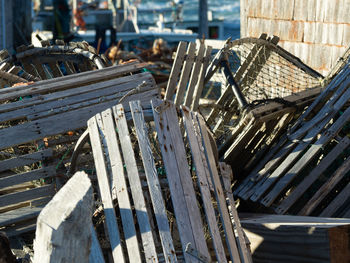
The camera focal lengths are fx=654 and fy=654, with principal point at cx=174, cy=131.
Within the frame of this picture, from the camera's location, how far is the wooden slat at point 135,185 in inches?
127

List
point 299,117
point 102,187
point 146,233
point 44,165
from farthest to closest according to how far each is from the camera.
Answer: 1. point 299,117
2. point 44,165
3. point 102,187
4. point 146,233

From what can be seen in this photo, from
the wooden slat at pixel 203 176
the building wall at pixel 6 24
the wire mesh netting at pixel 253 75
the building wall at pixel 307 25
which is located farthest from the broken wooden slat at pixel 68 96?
the building wall at pixel 6 24

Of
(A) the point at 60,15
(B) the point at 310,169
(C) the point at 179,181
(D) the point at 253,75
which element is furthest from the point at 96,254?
(A) the point at 60,15

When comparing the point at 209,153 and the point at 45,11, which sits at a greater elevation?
the point at 209,153

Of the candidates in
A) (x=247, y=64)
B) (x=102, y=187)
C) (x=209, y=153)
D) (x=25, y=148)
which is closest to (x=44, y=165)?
(x=25, y=148)

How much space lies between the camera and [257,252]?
392 centimetres

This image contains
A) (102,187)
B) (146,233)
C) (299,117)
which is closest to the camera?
(146,233)

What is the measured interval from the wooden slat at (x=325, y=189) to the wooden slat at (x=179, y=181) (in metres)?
1.43

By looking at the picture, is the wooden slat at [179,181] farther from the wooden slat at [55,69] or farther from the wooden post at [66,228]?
Result: the wooden slat at [55,69]

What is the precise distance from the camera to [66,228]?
2205mm

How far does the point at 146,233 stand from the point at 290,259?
1.00m

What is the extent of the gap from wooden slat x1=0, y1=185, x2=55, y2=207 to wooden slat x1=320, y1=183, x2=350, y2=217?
193 centimetres

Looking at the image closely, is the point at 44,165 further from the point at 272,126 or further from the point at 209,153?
the point at 272,126

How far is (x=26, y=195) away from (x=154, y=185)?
136 cm
